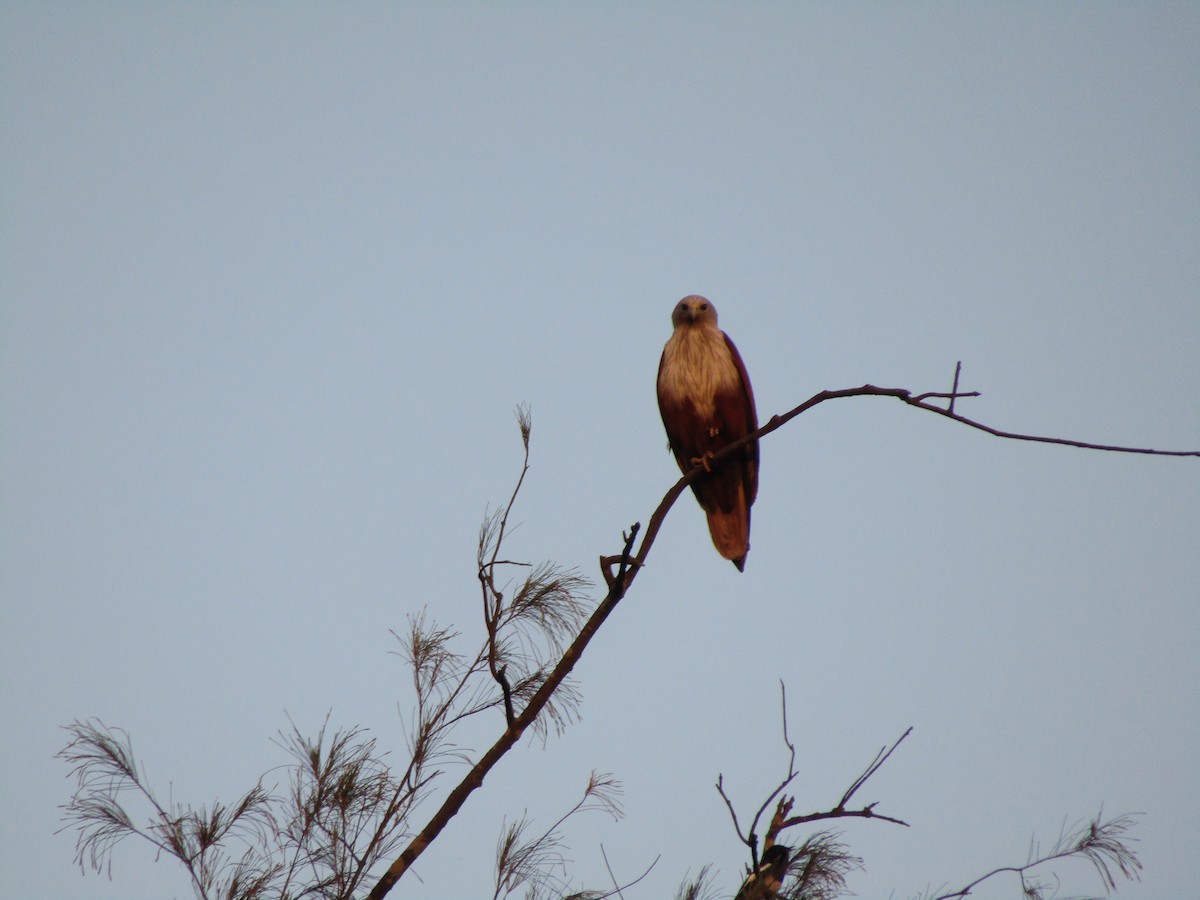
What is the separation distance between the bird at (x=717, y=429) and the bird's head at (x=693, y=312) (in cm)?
30

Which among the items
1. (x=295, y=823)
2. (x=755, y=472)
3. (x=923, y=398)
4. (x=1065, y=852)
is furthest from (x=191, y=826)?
(x=755, y=472)

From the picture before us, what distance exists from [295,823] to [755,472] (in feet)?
8.47

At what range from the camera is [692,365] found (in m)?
4.35

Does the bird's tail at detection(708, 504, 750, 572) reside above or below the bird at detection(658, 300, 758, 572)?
below

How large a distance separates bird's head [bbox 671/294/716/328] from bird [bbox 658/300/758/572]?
0.30 m

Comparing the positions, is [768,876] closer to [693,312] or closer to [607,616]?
[607,616]

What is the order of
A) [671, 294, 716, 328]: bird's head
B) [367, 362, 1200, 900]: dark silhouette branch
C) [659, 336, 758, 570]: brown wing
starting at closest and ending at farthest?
[367, 362, 1200, 900]: dark silhouette branch < [659, 336, 758, 570]: brown wing < [671, 294, 716, 328]: bird's head

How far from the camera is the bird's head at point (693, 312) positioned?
468 cm

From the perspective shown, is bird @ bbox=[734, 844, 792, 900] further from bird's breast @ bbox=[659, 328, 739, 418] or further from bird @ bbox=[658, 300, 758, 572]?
bird's breast @ bbox=[659, 328, 739, 418]

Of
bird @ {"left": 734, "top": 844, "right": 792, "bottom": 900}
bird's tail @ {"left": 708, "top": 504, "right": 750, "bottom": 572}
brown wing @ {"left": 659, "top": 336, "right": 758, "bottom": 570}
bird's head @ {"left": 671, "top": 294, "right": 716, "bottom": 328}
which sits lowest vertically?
bird @ {"left": 734, "top": 844, "right": 792, "bottom": 900}

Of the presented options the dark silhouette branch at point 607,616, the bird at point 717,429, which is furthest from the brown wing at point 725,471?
the dark silhouette branch at point 607,616

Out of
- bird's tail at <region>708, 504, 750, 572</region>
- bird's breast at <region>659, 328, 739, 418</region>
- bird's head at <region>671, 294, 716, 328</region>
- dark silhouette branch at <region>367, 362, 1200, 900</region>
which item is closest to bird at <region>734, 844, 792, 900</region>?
dark silhouette branch at <region>367, 362, 1200, 900</region>

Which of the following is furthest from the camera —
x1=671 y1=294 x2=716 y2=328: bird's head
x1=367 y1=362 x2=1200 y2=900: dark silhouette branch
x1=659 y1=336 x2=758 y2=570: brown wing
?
x1=671 y1=294 x2=716 y2=328: bird's head

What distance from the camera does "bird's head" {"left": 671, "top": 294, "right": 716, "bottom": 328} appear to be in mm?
4684
